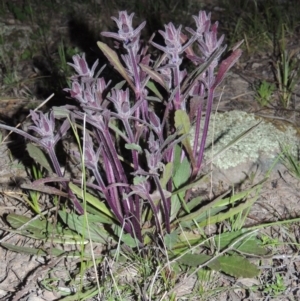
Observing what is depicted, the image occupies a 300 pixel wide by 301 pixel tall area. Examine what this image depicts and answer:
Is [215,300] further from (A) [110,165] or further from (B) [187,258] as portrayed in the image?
(A) [110,165]

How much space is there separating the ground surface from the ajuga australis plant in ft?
0.51

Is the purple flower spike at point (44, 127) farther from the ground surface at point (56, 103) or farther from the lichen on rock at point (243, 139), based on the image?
the lichen on rock at point (243, 139)

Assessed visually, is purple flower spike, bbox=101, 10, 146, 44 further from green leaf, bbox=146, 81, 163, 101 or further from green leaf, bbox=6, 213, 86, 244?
green leaf, bbox=6, 213, 86, 244

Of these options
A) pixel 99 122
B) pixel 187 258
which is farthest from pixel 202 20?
pixel 187 258

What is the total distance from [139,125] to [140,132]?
0.03 metres

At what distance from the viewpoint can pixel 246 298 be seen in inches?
73.3

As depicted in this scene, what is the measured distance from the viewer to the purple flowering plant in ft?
5.48

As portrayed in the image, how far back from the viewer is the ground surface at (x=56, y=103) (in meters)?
1.91

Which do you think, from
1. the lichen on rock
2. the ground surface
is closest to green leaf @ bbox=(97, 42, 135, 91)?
the ground surface

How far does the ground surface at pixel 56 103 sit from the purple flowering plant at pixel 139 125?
23 cm

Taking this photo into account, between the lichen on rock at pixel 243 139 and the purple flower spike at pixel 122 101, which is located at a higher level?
the purple flower spike at pixel 122 101

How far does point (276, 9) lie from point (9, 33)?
5.82 feet

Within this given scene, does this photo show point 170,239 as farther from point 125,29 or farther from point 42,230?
point 125,29

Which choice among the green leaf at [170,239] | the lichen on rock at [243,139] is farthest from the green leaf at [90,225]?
the lichen on rock at [243,139]
